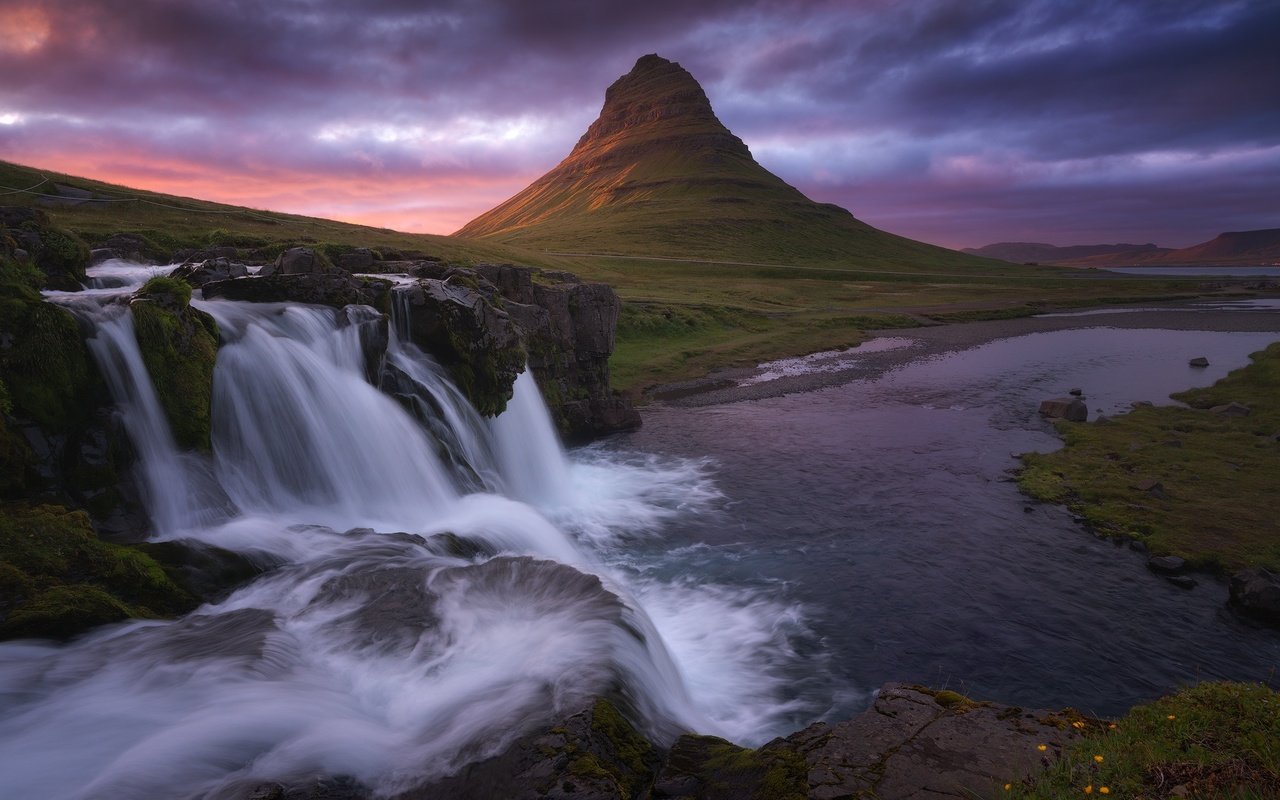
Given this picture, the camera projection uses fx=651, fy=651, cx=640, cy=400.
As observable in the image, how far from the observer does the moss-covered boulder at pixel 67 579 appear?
28.8ft

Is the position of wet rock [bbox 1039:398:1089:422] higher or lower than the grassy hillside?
lower

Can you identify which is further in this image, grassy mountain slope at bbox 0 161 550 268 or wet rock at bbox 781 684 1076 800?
grassy mountain slope at bbox 0 161 550 268

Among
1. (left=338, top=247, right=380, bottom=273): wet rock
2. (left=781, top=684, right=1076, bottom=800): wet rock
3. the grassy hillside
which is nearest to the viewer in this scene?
(left=781, top=684, right=1076, bottom=800): wet rock

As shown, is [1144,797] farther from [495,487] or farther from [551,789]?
[495,487]

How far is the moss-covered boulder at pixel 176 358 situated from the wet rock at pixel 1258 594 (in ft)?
76.1

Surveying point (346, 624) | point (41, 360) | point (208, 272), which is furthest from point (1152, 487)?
point (208, 272)

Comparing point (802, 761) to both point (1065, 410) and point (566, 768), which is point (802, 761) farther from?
point (1065, 410)

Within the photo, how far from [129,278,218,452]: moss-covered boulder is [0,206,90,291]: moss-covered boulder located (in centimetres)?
462

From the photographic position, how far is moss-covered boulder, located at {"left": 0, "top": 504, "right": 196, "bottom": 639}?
879cm

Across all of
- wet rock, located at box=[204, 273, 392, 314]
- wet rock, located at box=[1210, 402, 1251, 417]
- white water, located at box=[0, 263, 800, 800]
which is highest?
wet rock, located at box=[204, 273, 392, 314]

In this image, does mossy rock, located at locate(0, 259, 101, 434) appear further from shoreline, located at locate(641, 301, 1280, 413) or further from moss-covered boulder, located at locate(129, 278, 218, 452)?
shoreline, located at locate(641, 301, 1280, 413)

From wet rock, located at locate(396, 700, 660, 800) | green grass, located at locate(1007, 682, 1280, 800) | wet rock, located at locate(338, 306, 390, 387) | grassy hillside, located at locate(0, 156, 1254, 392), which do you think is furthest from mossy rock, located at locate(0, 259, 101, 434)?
grassy hillside, located at locate(0, 156, 1254, 392)

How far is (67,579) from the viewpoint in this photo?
9.59 m

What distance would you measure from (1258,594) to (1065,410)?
829 inches
